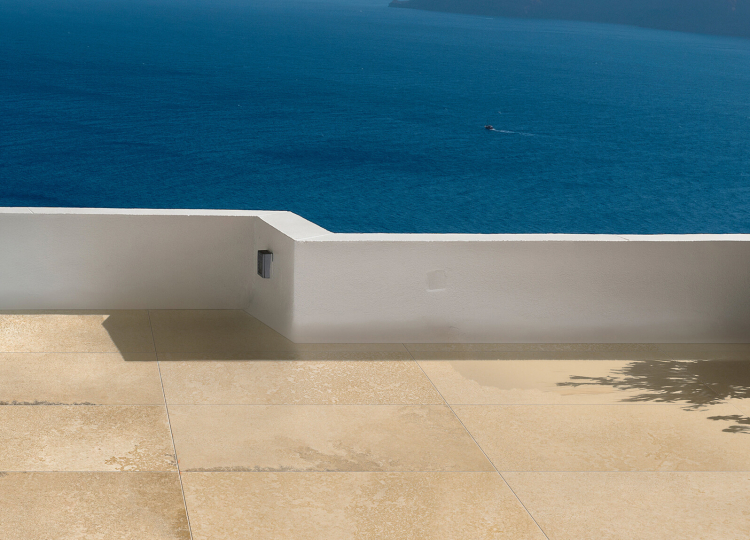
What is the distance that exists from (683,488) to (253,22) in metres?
147

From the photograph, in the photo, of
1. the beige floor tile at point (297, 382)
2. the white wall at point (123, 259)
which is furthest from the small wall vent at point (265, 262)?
the beige floor tile at point (297, 382)

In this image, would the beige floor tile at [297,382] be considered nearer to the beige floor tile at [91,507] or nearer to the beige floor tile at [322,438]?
the beige floor tile at [322,438]

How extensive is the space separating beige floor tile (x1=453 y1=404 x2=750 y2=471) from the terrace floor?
0.01 m

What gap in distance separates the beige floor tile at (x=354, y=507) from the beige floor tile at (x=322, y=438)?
12cm

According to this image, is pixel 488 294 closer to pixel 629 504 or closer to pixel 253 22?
Answer: pixel 629 504

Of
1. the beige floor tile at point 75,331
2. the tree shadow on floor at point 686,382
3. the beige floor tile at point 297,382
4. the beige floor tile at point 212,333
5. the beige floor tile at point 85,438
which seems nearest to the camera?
the beige floor tile at point 85,438

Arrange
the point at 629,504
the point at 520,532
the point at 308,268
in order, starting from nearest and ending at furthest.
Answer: the point at 520,532 → the point at 629,504 → the point at 308,268

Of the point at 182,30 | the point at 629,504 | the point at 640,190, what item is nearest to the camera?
the point at 629,504

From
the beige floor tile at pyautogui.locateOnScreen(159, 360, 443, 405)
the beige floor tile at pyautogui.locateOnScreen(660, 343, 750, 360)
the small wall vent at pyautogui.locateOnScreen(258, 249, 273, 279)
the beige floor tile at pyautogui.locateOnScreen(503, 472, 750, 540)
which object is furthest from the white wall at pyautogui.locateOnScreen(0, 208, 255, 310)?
the beige floor tile at pyautogui.locateOnScreen(660, 343, 750, 360)

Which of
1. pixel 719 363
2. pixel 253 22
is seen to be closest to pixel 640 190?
pixel 719 363

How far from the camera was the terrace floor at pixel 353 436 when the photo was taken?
357 centimetres

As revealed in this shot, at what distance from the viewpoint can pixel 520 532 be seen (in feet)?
11.5

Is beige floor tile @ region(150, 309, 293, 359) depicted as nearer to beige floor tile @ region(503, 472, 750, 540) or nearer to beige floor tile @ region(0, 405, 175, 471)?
beige floor tile @ region(0, 405, 175, 471)

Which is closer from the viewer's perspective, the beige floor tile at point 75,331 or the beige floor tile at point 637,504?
the beige floor tile at point 637,504
